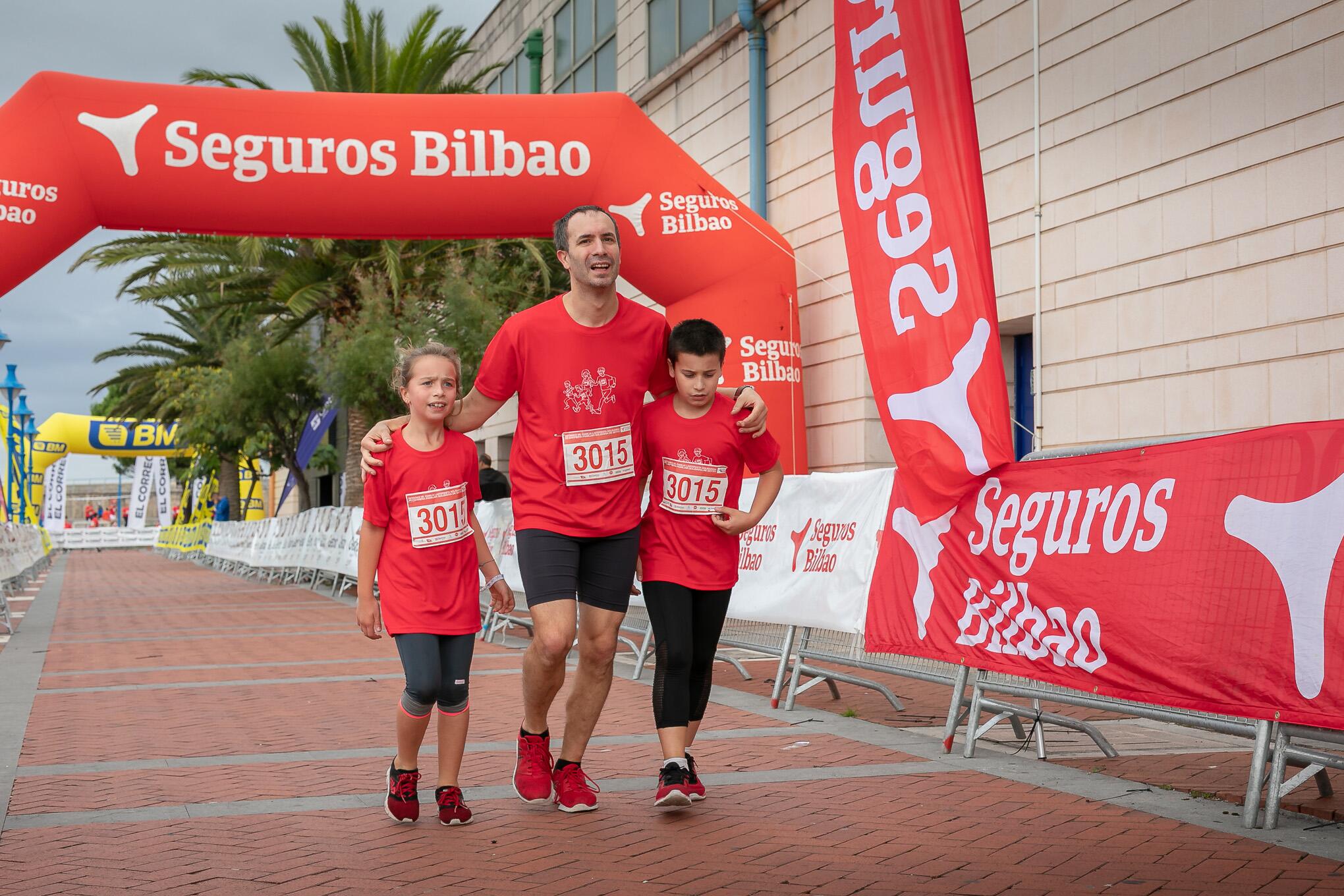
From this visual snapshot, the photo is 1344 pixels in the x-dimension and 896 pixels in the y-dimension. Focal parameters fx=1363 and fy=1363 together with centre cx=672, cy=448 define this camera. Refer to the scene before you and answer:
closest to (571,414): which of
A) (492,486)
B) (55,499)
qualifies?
(492,486)

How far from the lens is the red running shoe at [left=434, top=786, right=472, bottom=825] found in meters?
4.84

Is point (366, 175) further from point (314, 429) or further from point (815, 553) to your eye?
point (314, 429)

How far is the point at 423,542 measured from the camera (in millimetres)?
4902

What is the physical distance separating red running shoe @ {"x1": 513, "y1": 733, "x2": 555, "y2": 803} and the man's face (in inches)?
68.2

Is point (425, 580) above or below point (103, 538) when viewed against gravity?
above

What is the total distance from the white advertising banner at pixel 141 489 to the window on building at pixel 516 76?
3749 cm

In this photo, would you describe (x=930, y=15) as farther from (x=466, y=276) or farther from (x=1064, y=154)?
(x=466, y=276)

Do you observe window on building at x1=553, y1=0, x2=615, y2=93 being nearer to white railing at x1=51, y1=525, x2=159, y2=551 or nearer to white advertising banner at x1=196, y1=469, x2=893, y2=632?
white advertising banner at x1=196, y1=469, x2=893, y2=632

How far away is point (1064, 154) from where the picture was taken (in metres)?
10.9

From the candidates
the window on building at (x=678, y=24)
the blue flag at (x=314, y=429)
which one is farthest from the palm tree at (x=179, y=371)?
the window on building at (x=678, y=24)

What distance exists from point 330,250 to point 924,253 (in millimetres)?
16864

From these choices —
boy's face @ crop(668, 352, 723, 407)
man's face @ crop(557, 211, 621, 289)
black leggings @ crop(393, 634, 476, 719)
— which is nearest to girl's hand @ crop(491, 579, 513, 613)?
black leggings @ crop(393, 634, 476, 719)

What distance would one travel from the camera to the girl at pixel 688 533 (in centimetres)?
507

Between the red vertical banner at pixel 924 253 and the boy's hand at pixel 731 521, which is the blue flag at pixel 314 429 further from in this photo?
the boy's hand at pixel 731 521
